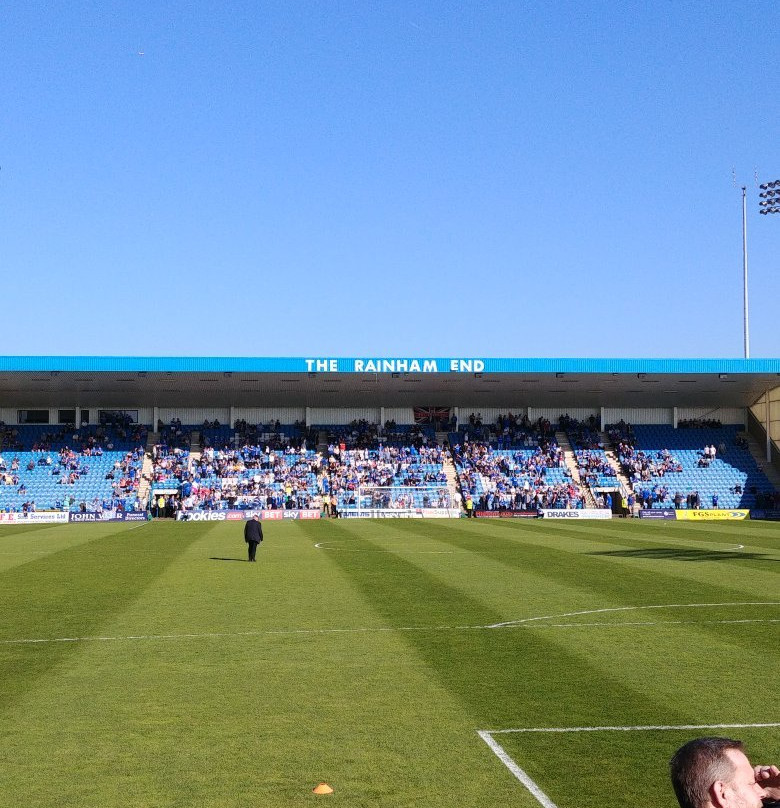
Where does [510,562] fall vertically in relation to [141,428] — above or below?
below

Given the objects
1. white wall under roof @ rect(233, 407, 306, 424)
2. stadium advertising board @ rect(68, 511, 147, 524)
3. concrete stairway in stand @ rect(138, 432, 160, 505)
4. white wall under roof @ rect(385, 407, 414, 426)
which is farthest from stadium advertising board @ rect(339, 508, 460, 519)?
white wall under roof @ rect(233, 407, 306, 424)

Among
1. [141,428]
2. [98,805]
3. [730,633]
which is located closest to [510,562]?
[730,633]

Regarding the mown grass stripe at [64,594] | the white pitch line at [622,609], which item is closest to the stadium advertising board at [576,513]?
the mown grass stripe at [64,594]

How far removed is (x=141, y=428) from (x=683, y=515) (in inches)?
1527

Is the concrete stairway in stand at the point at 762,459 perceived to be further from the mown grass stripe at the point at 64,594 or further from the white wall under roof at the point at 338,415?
the mown grass stripe at the point at 64,594

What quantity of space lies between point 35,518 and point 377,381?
23.7 meters

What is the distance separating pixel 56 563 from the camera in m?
26.1

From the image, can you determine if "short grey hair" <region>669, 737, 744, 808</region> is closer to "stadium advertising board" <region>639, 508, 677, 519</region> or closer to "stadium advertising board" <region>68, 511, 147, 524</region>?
"stadium advertising board" <region>68, 511, 147, 524</region>

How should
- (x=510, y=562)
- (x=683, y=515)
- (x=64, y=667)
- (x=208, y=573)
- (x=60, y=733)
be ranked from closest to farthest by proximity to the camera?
(x=60, y=733)
(x=64, y=667)
(x=208, y=573)
(x=510, y=562)
(x=683, y=515)

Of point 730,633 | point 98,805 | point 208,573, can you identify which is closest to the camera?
point 98,805

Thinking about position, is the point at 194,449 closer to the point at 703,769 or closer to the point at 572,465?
the point at 572,465

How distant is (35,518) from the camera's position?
55.0 metres

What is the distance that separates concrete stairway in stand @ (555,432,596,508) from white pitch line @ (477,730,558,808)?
181 feet

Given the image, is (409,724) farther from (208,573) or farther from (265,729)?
(208,573)
